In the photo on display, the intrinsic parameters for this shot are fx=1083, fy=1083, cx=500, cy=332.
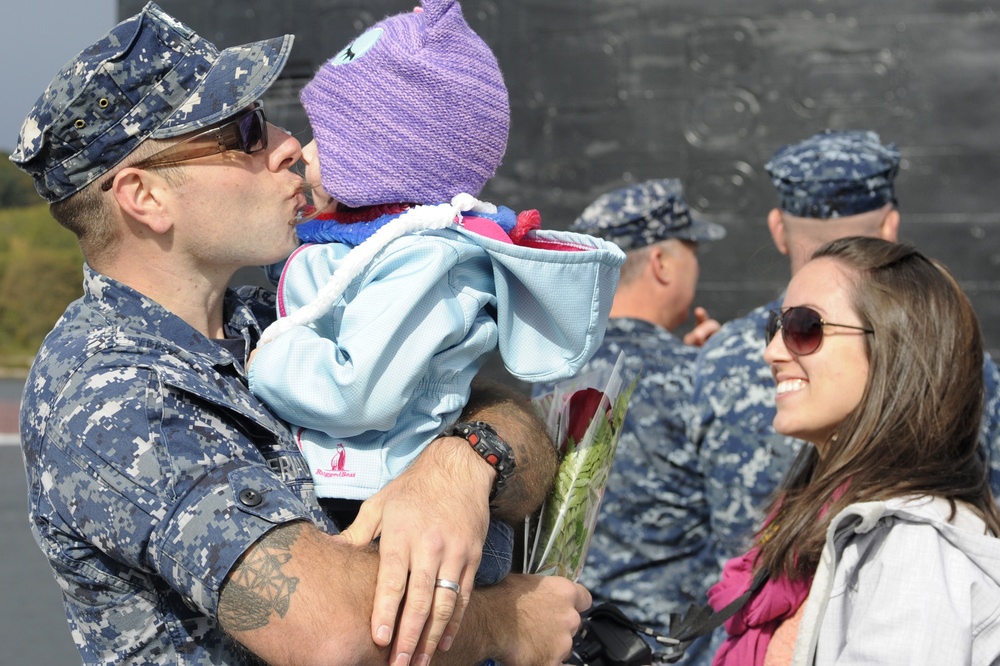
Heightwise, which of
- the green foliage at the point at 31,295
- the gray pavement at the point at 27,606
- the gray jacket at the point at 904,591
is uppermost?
the gray jacket at the point at 904,591

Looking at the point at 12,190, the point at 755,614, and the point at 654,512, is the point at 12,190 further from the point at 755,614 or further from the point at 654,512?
the point at 755,614

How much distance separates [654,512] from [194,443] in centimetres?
236

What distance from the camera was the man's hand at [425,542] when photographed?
1.66m

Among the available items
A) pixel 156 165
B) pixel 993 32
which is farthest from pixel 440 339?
pixel 993 32

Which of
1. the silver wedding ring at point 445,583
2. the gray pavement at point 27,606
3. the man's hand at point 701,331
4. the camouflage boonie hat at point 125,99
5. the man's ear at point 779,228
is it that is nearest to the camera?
the silver wedding ring at point 445,583

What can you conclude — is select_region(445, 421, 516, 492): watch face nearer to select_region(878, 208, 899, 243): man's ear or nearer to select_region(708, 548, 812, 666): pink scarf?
select_region(708, 548, 812, 666): pink scarf

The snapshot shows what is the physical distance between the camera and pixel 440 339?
190cm

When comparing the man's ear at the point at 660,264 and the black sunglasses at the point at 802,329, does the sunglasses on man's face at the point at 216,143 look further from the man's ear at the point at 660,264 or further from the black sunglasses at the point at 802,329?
the man's ear at the point at 660,264

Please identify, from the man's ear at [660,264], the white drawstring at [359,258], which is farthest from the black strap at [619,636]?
the man's ear at [660,264]

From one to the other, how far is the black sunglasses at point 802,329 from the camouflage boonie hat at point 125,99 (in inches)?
55.0

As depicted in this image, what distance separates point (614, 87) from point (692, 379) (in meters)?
1.87

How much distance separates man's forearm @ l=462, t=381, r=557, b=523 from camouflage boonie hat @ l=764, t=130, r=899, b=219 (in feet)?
6.52

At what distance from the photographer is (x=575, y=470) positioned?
7.29 feet

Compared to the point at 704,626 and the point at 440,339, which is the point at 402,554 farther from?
the point at 704,626
